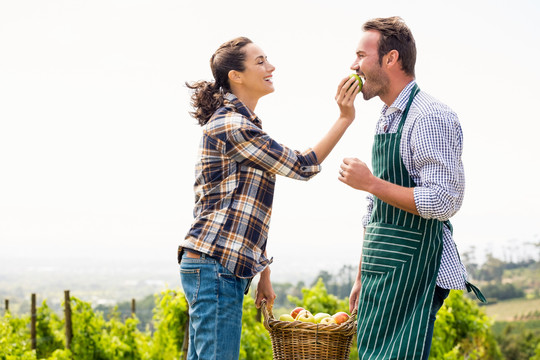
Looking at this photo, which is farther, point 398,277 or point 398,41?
point 398,41

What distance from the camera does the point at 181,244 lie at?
103 inches

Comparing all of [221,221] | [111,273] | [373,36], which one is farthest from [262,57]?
[111,273]

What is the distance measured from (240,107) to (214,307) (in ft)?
2.89

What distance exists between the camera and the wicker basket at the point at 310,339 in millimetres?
2699

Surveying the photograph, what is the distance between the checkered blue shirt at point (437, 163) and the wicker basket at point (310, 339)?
1.81ft

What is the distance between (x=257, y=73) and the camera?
9.18ft

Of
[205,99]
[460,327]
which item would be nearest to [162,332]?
[460,327]

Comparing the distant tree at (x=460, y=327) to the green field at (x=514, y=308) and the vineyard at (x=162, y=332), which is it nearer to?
the vineyard at (x=162, y=332)

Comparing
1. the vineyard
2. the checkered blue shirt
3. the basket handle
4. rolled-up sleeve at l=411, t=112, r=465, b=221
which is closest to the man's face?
the checkered blue shirt

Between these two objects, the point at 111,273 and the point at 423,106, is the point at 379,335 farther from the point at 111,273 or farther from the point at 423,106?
the point at 111,273

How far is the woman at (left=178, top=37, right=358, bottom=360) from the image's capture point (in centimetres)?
251

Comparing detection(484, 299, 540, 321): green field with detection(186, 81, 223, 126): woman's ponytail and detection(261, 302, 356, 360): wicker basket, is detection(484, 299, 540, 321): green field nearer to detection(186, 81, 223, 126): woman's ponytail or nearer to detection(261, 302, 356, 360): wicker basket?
detection(261, 302, 356, 360): wicker basket

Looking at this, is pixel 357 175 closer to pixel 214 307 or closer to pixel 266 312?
pixel 214 307

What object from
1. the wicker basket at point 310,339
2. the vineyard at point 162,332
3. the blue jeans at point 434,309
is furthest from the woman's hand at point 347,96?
the vineyard at point 162,332
